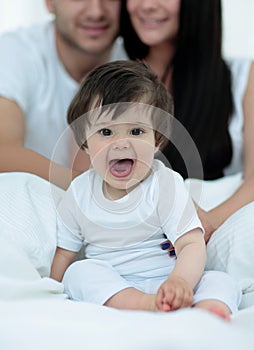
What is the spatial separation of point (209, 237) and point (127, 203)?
0.27 m

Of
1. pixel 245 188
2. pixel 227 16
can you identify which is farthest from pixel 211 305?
pixel 227 16

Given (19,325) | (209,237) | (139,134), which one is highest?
(139,134)

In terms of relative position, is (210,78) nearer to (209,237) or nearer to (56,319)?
(209,237)

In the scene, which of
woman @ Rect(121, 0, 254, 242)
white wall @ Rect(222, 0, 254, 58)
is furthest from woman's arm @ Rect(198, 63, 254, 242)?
white wall @ Rect(222, 0, 254, 58)

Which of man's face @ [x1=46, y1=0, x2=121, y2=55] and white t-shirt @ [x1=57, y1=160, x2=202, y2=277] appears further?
man's face @ [x1=46, y1=0, x2=121, y2=55]

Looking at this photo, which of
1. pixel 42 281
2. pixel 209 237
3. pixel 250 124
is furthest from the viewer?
pixel 250 124

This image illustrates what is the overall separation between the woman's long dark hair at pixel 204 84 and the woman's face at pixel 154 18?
3 centimetres

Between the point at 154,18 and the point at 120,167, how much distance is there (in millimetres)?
982

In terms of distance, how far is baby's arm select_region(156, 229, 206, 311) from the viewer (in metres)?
0.94

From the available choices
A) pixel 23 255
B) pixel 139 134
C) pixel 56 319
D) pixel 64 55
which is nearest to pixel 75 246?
pixel 23 255

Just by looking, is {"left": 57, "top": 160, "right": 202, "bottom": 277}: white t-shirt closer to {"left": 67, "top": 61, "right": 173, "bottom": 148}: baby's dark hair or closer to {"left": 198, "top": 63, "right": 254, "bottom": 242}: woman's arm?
{"left": 67, "top": 61, "right": 173, "bottom": 148}: baby's dark hair

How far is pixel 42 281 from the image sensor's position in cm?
99

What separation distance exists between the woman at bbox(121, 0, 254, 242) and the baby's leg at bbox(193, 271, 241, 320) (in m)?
0.83

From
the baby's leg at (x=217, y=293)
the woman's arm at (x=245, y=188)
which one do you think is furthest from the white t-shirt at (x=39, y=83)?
the baby's leg at (x=217, y=293)
